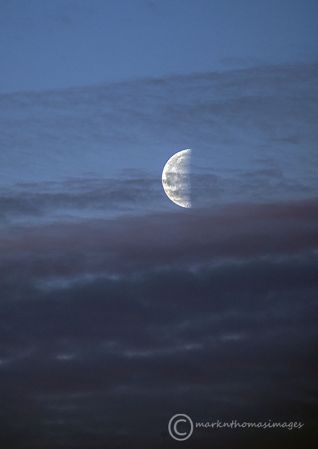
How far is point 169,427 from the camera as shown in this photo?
4138 centimetres

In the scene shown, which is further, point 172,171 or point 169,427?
point 172,171

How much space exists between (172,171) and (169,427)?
19.2 metres

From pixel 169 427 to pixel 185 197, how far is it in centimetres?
1773

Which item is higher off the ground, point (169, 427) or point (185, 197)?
point (185, 197)

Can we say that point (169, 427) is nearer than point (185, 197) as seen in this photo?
Yes

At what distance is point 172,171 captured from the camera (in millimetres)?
45625

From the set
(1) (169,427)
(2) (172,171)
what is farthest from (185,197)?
(1) (169,427)

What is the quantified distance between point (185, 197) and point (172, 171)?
8.62 ft

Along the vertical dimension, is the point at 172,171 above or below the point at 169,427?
above

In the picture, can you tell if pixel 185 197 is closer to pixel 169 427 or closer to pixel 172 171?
pixel 172 171
